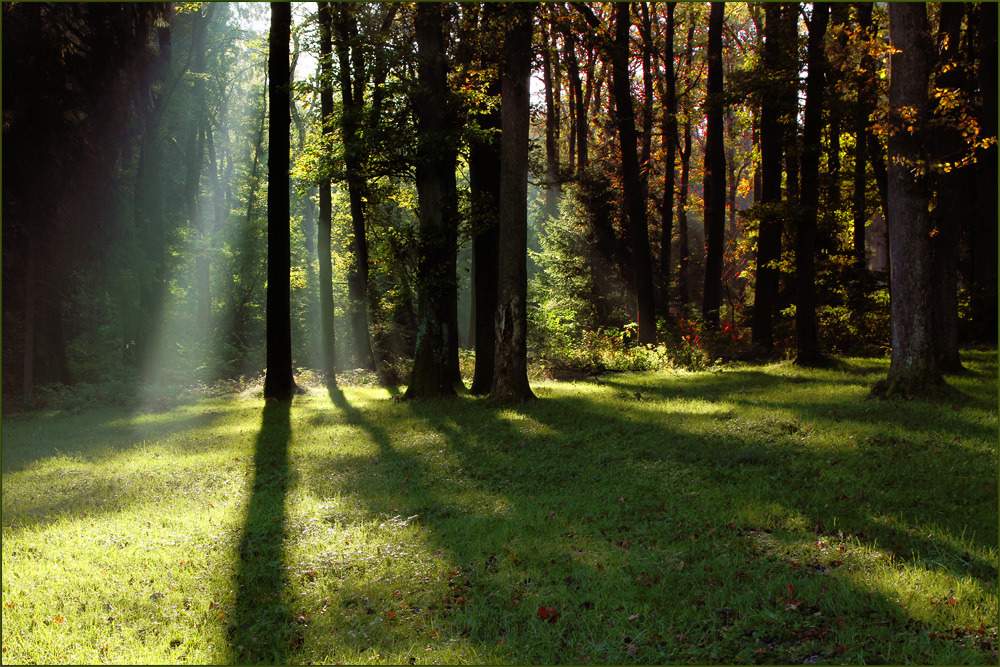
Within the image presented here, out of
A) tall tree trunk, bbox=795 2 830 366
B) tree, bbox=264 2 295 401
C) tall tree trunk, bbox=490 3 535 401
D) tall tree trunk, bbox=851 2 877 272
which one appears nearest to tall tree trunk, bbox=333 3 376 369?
tree, bbox=264 2 295 401

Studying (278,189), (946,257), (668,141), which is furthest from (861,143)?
(278,189)

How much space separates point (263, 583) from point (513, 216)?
8822 mm

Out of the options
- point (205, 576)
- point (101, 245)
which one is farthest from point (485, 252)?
point (101, 245)

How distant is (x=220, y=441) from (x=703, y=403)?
28.5 ft

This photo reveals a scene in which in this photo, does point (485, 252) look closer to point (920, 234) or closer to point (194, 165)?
point (920, 234)

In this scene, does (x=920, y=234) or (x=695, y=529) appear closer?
(x=695, y=529)

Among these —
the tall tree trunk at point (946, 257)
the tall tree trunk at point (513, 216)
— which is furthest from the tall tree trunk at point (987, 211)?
the tall tree trunk at point (513, 216)

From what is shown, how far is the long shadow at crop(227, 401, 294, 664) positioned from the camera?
4418 millimetres

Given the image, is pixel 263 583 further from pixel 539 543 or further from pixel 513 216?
pixel 513 216

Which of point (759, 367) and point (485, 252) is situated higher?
point (485, 252)

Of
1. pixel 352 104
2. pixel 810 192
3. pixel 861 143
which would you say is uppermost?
pixel 861 143

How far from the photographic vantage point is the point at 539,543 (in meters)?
5.74

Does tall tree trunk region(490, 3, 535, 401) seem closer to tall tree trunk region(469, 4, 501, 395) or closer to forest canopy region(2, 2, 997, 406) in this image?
forest canopy region(2, 2, 997, 406)

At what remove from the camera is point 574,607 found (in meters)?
4.65
